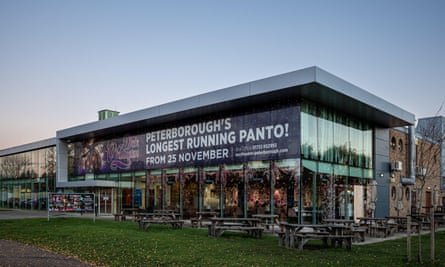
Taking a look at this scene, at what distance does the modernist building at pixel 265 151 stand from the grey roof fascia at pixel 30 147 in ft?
29.8

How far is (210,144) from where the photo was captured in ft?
74.7

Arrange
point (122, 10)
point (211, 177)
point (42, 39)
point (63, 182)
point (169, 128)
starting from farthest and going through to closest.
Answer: point (63, 182)
point (169, 128)
point (211, 177)
point (42, 39)
point (122, 10)

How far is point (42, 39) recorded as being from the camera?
59.4 feet

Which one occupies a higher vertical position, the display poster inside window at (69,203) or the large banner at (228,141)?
the large banner at (228,141)

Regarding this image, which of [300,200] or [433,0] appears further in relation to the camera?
[300,200]

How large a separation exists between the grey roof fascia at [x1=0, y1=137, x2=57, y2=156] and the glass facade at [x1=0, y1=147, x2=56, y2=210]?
0.37 meters

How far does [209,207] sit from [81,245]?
11.0m

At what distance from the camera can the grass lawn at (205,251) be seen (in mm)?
9625

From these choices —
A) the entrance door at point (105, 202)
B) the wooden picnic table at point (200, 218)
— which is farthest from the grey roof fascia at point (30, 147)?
the wooden picnic table at point (200, 218)

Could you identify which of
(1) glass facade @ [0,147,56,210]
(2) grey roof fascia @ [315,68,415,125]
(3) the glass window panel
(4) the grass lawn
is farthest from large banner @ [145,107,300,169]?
(1) glass facade @ [0,147,56,210]

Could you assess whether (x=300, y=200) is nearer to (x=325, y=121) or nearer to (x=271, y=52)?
(x=325, y=121)

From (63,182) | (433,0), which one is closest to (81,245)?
(433,0)

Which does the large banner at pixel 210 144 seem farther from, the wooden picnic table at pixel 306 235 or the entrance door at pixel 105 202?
the wooden picnic table at pixel 306 235

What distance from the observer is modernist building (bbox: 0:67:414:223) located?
19.2 meters
